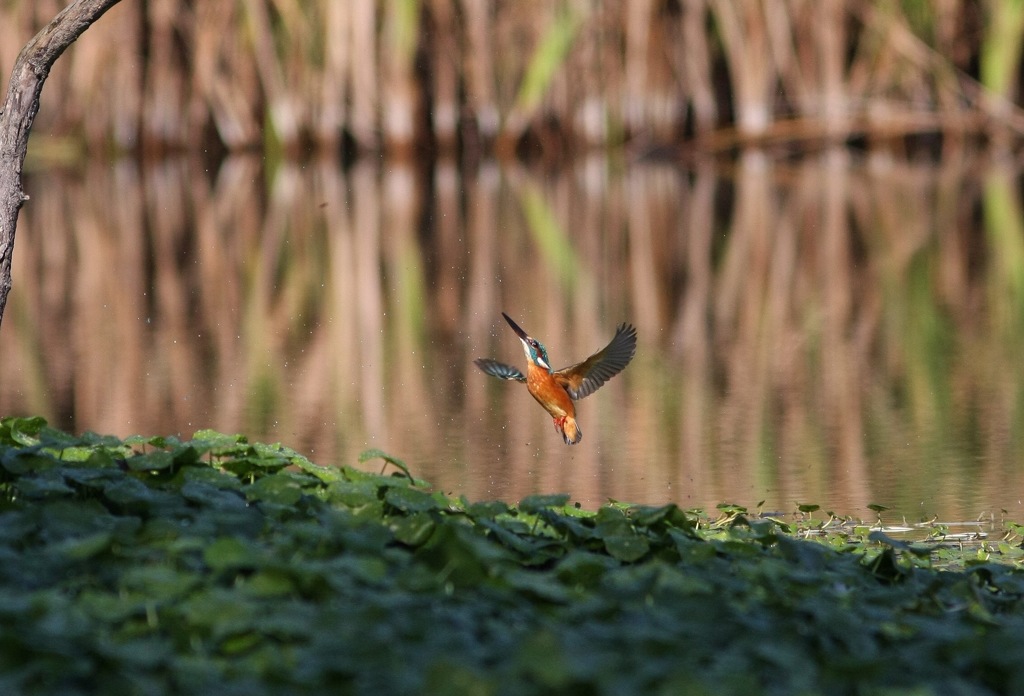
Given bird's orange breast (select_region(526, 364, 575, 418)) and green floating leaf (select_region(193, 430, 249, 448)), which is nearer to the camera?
green floating leaf (select_region(193, 430, 249, 448))

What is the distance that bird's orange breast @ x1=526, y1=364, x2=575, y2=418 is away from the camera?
15.4 feet

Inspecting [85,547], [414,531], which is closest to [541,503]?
[414,531]

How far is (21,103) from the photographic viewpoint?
4.33m

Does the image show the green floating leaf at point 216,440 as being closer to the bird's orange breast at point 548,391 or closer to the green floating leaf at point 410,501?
the green floating leaf at point 410,501

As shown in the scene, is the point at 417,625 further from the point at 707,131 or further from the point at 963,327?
the point at 707,131

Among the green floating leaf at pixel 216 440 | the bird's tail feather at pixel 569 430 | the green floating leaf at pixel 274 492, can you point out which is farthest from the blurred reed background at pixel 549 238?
the green floating leaf at pixel 274 492

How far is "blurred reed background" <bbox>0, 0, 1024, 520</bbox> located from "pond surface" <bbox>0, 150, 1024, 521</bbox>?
3 cm

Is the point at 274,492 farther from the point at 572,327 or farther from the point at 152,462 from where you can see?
the point at 572,327

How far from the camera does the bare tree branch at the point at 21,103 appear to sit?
14.1 ft

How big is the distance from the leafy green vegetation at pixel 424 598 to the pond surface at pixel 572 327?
1.55 meters

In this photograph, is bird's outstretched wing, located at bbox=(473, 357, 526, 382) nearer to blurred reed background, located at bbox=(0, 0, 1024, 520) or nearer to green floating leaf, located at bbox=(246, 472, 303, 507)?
green floating leaf, located at bbox=(246, 472, 303, 507)

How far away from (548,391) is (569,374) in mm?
114

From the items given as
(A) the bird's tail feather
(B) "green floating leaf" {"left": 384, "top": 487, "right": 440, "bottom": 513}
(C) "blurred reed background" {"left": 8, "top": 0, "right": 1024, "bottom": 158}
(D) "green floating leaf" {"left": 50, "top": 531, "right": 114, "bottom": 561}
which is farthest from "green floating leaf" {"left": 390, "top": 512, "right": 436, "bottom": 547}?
(C) "blurred reed background" {"left": 8, "top": 0, "right": 1024, "bottom": 158}

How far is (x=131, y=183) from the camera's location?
18000 millimetres
